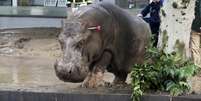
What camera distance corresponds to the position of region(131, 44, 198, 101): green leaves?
23.2 ft

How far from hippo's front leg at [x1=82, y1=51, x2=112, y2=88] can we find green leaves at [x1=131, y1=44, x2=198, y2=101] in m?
Result: 0.38

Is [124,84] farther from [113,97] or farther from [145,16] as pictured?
[145,16]

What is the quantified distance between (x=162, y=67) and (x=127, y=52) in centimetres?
79

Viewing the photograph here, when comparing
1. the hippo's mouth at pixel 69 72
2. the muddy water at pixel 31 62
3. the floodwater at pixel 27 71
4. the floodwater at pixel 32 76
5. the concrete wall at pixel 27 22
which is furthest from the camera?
the concrete wall at pixel 27 22

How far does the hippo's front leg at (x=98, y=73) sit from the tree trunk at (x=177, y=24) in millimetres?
740

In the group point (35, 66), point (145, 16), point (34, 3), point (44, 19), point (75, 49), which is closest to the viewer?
point (75, 49)

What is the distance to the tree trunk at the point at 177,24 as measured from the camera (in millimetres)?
7383

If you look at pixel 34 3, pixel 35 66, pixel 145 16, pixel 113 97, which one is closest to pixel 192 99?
pixel 113 97

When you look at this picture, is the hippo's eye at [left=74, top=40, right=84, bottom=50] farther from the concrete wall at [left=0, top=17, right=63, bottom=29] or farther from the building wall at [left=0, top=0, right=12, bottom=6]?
the building wall at [left=0, top=0, right=12, bottom=6]

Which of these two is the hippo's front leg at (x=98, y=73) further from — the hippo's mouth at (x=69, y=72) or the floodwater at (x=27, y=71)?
the floodwater at (x=27, y=71)

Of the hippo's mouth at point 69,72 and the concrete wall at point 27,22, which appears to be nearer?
the hippo's mouth at point 69,72

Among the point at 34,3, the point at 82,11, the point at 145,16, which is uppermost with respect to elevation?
the point at 82,11

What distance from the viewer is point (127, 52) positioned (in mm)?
7832

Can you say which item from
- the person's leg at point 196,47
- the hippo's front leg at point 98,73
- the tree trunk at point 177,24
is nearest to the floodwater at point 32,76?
the hippo's front leg at point 98,73
